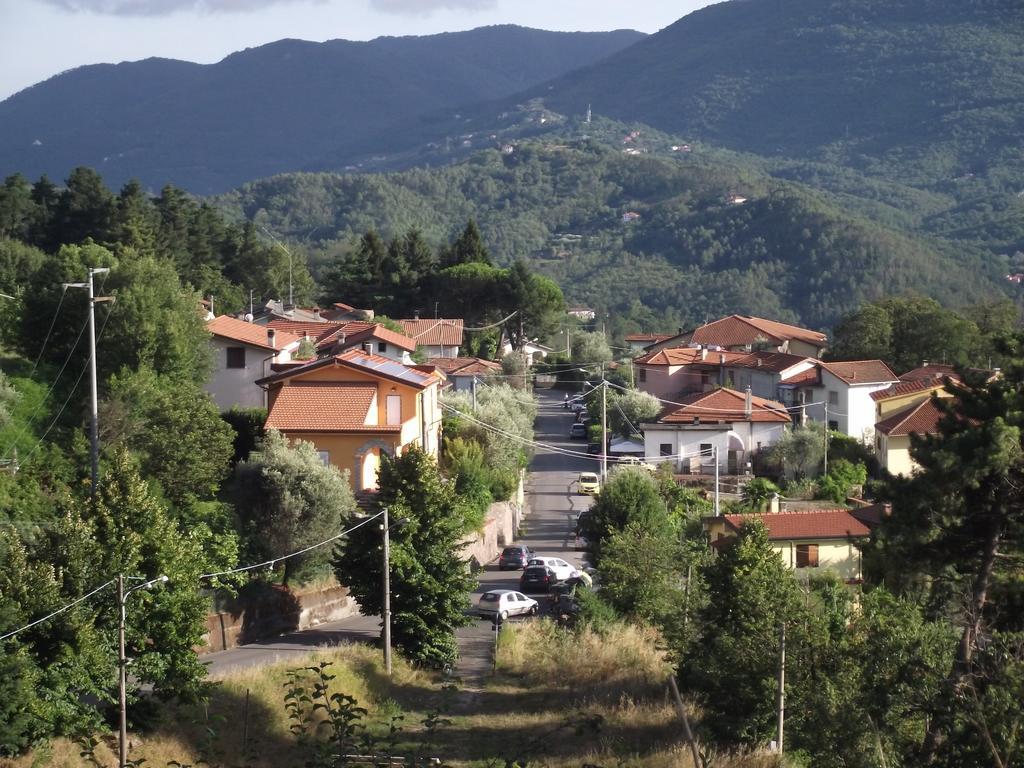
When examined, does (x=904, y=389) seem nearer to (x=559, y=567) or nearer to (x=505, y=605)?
(x=559, y=567)

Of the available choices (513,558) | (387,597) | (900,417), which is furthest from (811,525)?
(900,417)

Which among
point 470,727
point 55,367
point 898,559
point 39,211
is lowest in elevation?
point 470,727

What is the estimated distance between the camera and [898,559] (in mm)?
18453

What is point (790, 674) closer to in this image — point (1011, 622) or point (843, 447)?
point (1011, 622)

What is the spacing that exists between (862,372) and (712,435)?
30.5 feet

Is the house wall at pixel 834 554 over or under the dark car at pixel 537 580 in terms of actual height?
over

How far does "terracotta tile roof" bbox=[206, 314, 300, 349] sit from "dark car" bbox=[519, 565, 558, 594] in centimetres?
1172

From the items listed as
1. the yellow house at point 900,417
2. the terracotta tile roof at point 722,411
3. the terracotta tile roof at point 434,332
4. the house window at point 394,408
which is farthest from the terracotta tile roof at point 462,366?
the house window at point 394,408

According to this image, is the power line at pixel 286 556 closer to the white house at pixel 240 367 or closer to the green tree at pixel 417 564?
the green tree at pixel 417 564

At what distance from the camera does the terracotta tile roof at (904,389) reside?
52.2 metres

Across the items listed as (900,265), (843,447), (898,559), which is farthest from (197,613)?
(900,265)

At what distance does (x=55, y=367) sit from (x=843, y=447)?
28.3 metres

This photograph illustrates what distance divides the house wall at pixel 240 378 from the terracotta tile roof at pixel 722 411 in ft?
50.4

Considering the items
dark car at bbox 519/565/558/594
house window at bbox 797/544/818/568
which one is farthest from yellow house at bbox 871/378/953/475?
dark car at bbox 519/565/558/594
